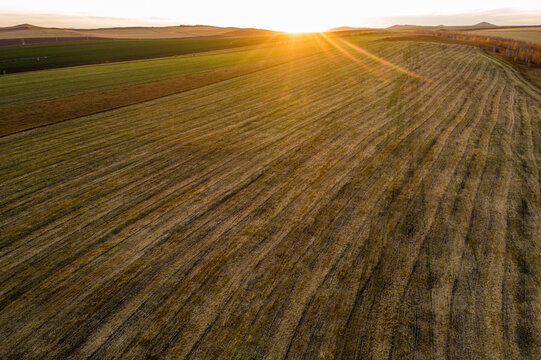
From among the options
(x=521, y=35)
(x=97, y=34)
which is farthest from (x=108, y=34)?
(x=521, y=35)

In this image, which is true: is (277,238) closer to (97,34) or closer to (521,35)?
(521,35)

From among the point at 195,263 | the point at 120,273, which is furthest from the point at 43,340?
the point at 195,263

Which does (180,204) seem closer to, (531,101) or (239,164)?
(239,164)

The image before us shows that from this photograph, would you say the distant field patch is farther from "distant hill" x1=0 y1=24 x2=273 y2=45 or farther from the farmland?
"distant hill" x1=0 y1=24 x2=273 y2=45

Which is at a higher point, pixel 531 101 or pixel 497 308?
pixel 531 101

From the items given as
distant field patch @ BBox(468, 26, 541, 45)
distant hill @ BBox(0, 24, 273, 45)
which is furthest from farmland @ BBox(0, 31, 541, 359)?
distant hill @ BBox(0, 24, 273, 45)

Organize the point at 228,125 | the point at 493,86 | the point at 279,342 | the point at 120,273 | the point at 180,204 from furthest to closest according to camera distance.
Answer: the point at 493,86, the point at 228,125, the point at 180,204, the point at 120,273, the point at 279,342

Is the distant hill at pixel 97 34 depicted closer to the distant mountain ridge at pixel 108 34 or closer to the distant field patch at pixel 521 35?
the distant mountain ridge at pixel 108 34

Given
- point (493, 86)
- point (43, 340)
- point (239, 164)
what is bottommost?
point (43, 340)
